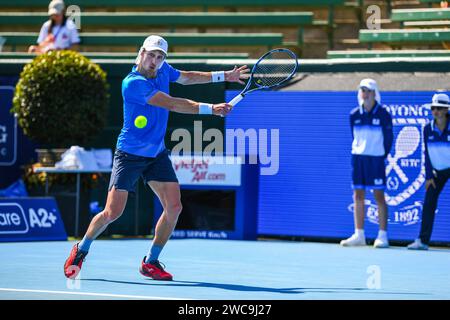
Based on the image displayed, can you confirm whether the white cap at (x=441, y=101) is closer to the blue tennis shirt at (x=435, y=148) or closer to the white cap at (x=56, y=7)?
the blue tennis shirt at (x=435, y=148)

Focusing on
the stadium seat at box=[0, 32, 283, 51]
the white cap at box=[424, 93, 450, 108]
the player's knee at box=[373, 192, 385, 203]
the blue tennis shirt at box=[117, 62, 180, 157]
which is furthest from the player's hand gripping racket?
the stadium seat at box=[0, 32, 283, 51]

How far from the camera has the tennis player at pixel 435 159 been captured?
1233cm

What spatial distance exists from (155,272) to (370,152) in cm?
460

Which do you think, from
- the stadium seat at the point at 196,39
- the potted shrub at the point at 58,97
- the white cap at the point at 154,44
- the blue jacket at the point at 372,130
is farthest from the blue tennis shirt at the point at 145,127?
the stadium seat at the point at 196,39

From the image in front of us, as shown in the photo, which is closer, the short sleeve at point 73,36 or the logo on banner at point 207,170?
the logo on banner at point 207,170

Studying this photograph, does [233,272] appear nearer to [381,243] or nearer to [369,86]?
[381,243]

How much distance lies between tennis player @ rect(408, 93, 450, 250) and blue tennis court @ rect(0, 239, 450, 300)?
1.67ft

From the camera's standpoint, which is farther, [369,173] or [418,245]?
[369,173]

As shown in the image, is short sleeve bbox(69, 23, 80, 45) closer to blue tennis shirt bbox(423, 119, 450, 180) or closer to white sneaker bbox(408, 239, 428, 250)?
blue tennis shirt bbox(423, 119, 450, 180)

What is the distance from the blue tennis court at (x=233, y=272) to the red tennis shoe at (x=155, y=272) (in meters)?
0.07

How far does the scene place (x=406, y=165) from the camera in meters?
12.9

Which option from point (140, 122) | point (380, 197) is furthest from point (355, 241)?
point (140, 122)

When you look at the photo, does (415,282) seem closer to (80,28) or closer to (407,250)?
(407,250)

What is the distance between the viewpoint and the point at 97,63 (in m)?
14.6
